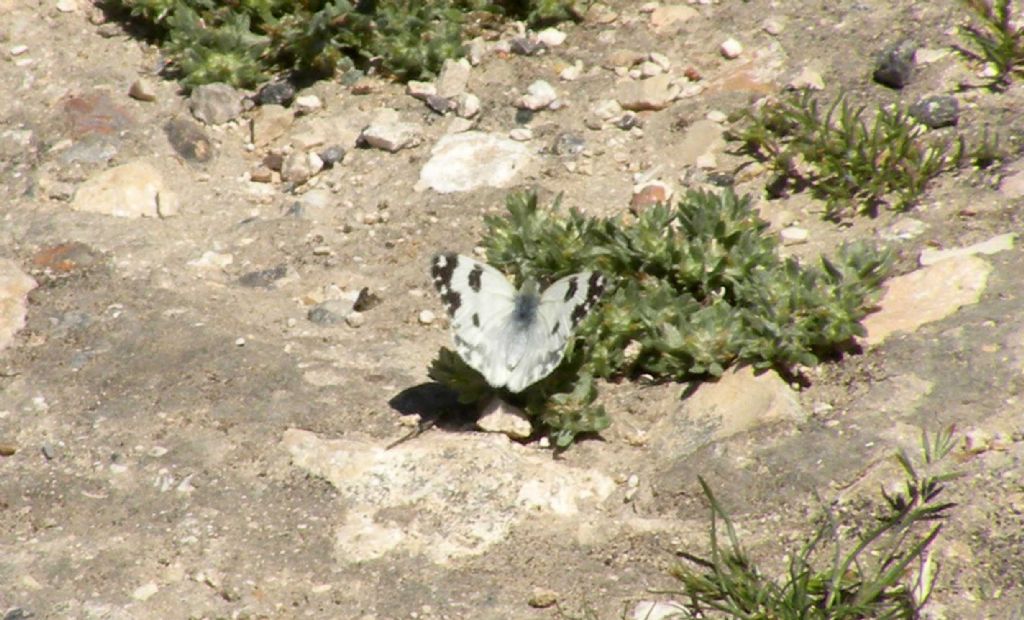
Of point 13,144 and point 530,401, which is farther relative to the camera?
point 13,144

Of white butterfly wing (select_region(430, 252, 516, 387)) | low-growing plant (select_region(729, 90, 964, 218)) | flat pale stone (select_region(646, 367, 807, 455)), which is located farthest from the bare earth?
white butterfly wing (select_region(430, 252, 516, 387))

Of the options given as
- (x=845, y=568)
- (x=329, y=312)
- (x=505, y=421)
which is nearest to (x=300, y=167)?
(x=329, y=312)

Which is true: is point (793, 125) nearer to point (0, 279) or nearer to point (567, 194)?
point (567, 194)

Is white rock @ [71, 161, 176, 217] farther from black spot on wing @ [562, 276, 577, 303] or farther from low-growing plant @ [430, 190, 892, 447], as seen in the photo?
black spot on wing @ [562, 276, 577, 303]

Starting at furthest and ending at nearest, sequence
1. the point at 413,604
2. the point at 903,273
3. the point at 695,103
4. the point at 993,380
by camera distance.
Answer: the point at 695,103 → the point at 903,273 → the point at 993,380 → the point at 413,604

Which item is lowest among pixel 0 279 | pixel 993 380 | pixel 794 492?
pixel 0 279

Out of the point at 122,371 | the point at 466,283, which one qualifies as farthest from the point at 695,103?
the point at 122,371

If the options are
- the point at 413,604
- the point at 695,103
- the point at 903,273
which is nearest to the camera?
the point at 413,604

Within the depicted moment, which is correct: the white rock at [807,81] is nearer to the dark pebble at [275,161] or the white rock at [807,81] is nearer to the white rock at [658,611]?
the dark pebble at [275,161]
